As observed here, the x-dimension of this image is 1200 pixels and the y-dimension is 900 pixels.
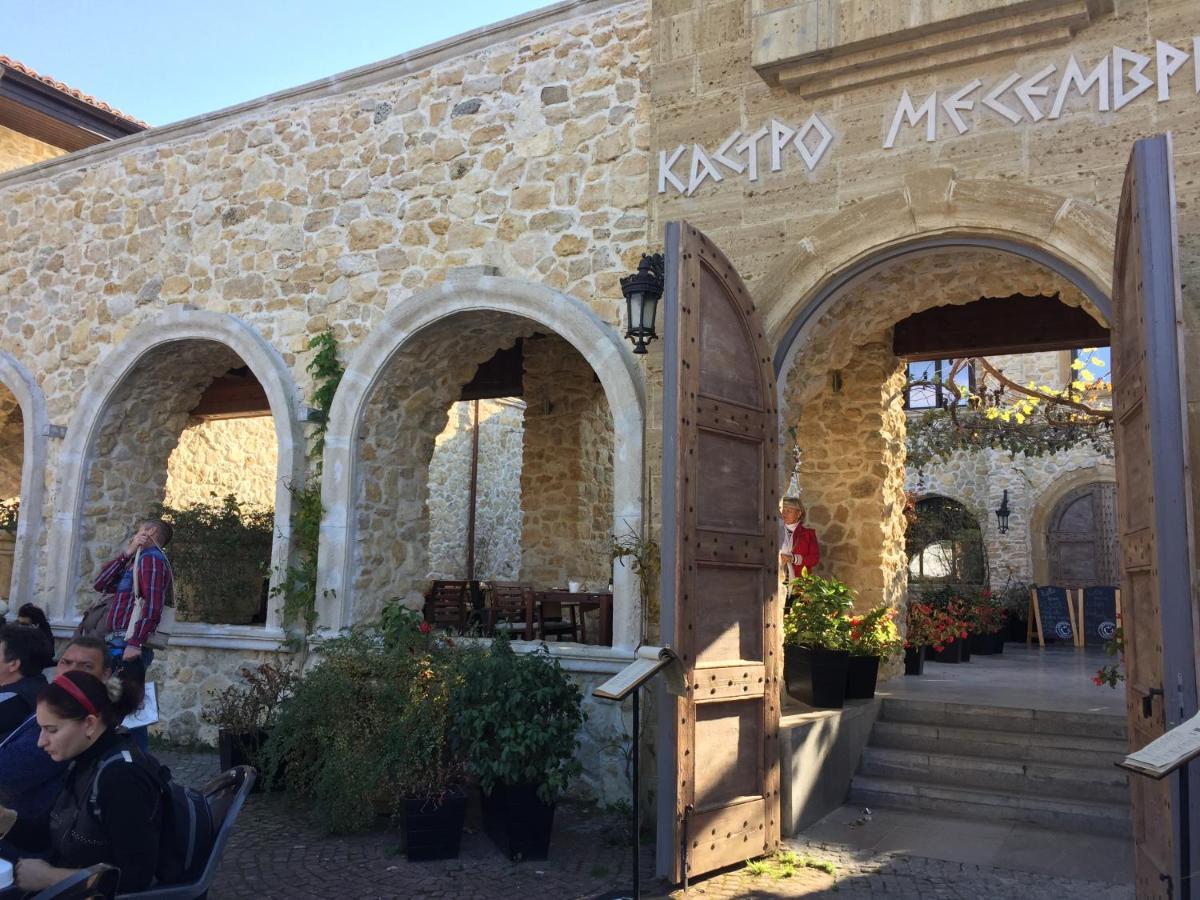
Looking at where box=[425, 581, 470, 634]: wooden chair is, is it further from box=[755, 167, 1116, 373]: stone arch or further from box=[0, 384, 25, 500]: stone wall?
box=[0, 384, 25, 500]: stone wall

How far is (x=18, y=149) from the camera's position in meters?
12.0

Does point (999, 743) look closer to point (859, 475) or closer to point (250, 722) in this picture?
point (859, 475)

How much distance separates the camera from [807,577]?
5.98 metres

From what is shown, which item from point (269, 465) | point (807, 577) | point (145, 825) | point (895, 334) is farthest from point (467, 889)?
point (269, 465)

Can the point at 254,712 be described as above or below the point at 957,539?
below

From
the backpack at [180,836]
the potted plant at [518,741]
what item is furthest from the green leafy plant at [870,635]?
the backpack at [180,836]

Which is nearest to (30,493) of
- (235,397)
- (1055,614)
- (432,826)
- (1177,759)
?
(235,397)

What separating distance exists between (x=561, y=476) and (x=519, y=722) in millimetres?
5529

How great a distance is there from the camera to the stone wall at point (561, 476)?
33.2 ft

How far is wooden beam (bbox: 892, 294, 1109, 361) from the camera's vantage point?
6.91 meters

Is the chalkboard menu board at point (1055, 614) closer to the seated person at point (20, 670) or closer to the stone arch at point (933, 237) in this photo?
the stone arch at point (933, 237)

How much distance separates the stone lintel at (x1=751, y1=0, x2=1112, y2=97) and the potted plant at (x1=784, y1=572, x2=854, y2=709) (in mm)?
2768

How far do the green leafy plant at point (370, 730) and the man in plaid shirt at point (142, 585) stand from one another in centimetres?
84

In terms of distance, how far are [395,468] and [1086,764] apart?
4572 millimetres
